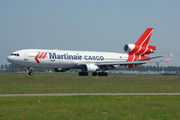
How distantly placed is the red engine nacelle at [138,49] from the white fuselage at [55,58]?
6083mm

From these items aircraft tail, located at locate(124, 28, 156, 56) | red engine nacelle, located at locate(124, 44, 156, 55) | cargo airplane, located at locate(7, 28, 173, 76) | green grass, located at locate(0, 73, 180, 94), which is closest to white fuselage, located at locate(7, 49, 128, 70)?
cargo airplane, located at locate(7, 28, 173, 76)

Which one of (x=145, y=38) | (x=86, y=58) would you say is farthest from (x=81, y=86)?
(x=145, y=38)

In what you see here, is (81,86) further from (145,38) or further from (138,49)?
(145,38)

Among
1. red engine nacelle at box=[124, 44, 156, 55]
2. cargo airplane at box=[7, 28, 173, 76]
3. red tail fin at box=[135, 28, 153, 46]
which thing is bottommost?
cargo airplane at box=[7, 28, 173, 76]

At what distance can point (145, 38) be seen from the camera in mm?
75625

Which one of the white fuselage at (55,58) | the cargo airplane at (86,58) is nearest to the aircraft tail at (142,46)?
the cargo airplane at (86,58)

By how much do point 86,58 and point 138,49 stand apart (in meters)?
16.1

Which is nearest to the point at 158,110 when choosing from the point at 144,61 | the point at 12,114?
the point at 12,114

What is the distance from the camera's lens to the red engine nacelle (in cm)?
7300

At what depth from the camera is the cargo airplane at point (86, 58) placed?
191 feet

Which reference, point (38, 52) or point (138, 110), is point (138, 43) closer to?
point (38, 52)

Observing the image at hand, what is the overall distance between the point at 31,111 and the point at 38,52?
43.0m

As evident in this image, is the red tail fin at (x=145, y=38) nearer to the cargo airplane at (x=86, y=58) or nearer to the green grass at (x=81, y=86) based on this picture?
the cargo airplane at (x=86, y=58)

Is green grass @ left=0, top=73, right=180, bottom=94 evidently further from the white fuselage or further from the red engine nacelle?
the red engine nacelle
